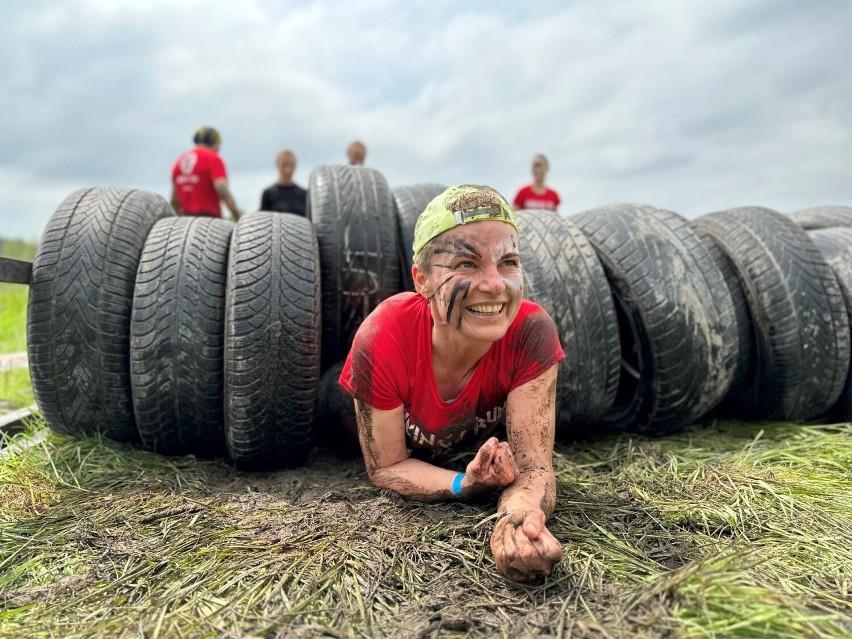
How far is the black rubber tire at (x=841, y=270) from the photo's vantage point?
4000 millimetres

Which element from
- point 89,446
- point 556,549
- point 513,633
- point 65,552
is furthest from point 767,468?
point 89,446

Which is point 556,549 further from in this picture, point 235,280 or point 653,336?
point 235,280

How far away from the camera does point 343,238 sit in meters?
3.74

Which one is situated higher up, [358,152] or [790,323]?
[358,152]

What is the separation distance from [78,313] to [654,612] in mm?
3119

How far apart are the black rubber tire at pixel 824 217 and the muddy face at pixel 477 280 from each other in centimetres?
381

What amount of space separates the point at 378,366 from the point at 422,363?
0.59ft

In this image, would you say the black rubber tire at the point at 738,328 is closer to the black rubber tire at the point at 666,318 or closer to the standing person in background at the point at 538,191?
the black rubber tire at the point at 666,318

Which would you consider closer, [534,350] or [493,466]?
[493,466]

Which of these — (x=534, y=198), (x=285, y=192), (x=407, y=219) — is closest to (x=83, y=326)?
(x=407, y=219)

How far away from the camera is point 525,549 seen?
198 cm

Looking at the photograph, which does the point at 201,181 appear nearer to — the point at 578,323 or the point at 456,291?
the point at 578,323

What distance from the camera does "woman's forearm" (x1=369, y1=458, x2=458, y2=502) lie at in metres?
2.53

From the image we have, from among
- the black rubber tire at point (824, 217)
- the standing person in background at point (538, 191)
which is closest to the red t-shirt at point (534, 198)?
the standing person in background at point (538, 191)
